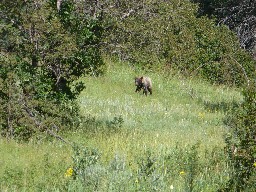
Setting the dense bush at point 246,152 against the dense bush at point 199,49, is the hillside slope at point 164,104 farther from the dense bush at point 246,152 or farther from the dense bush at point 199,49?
the dense bush at point 246,152

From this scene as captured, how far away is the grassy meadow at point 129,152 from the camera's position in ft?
21.1

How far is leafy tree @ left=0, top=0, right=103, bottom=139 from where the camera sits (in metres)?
9.45

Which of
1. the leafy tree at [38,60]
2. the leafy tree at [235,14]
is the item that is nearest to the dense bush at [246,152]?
the leafy tree at [38,60]

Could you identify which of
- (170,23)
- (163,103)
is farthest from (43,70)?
(170,23)

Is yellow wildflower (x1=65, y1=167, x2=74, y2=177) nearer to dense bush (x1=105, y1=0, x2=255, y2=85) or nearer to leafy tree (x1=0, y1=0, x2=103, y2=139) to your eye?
leafy tree (x1=0, y1=0, x2=103, y2=139)

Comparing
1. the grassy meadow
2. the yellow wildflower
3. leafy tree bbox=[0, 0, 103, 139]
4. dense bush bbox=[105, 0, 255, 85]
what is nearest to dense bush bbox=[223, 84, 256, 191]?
the grassy meadow

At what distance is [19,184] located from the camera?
659 cm

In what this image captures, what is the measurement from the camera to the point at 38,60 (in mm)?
10117

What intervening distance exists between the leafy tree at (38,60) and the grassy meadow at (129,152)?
0.46m

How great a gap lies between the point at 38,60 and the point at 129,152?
8.74ft

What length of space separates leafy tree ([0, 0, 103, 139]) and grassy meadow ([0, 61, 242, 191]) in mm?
457

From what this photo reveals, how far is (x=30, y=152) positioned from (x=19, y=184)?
5.46 feet

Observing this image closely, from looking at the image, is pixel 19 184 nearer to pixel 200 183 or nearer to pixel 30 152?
pixel 30 152

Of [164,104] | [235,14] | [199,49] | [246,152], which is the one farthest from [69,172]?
[235,14]
